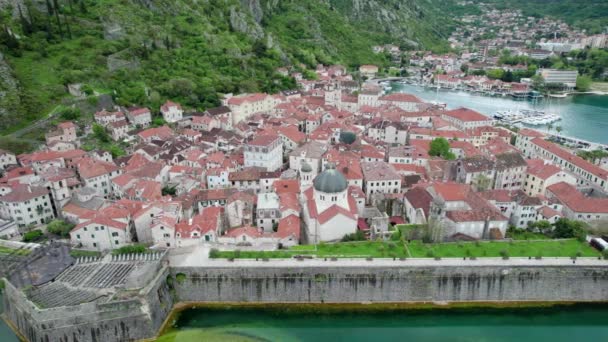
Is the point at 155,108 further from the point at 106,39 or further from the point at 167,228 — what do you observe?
the point at 167,228

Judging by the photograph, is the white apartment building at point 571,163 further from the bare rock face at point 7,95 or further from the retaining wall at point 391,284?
the bare rock face at point 7,95

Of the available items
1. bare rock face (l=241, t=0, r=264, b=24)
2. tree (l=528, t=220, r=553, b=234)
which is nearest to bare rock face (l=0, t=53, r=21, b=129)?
tree (l=528, t=220, r=553, b=234)

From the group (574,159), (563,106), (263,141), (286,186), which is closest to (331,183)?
(286,186)

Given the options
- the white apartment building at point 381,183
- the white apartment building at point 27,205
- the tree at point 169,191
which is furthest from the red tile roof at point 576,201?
the white apartment building at point 27,205

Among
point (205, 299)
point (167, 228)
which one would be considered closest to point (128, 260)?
point (167, 228)

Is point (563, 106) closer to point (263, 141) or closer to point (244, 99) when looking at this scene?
point (244, 99)

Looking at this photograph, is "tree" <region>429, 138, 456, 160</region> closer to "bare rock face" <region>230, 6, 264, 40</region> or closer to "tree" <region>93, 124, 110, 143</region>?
"tree" <region>93, 124, 110, 143</region>
